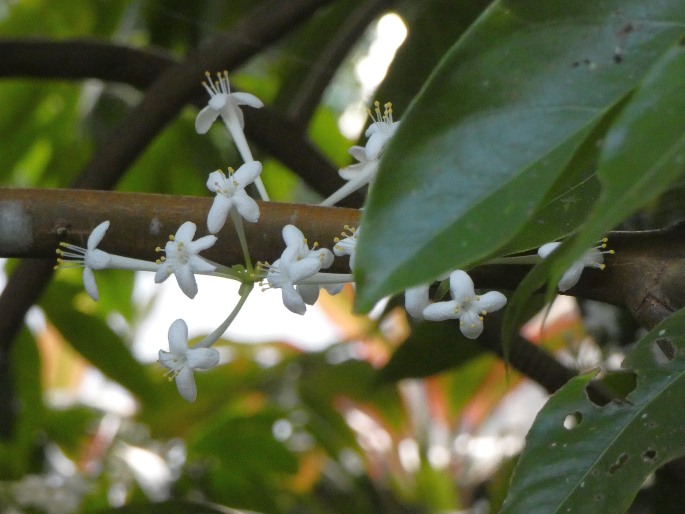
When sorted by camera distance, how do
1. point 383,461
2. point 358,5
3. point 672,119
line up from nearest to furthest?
point 672,119 → point 358,5 → point 383,461

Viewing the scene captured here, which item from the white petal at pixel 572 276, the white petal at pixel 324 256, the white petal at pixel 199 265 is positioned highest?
the white petal at pixel 199 265

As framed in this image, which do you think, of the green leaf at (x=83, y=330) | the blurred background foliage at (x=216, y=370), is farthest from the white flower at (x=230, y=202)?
the green leaf at (x=83, y=330)

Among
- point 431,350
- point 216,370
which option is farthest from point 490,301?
point 216,370

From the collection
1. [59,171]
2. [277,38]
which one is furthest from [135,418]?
[277,38]

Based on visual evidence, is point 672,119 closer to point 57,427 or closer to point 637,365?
point 637,365

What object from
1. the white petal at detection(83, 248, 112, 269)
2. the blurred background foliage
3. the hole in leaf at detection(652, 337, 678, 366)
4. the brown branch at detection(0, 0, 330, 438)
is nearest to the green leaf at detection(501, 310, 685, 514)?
the hole in leaf at detection(652, 337, 678, 366)

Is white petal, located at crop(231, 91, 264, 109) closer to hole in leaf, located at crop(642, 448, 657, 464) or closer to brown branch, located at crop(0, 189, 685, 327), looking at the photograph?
brown branch, located at crop(0, 189, 685, 327)

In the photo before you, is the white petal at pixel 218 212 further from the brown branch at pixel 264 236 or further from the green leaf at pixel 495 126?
the green leaf at pixel 495 126
